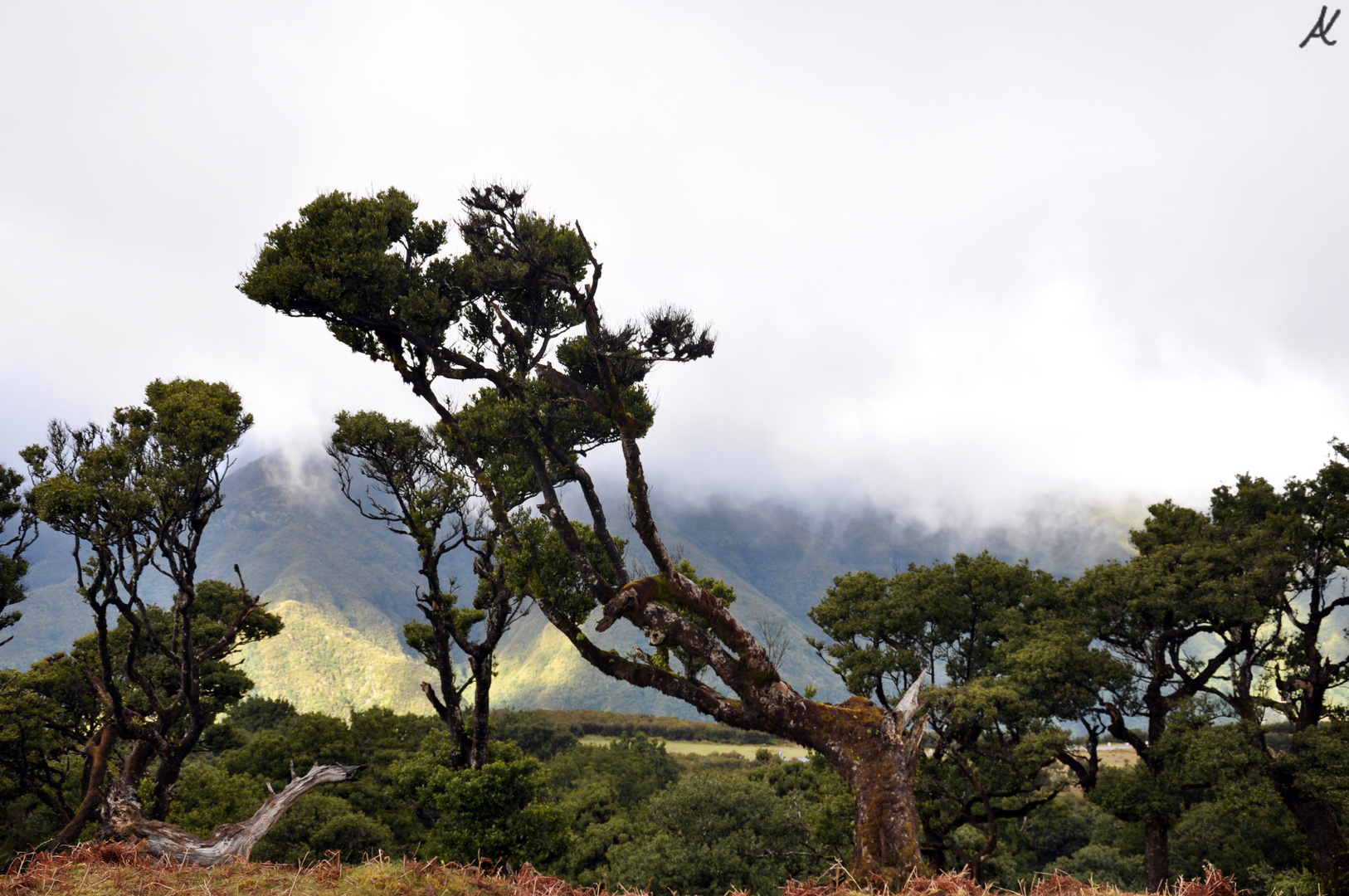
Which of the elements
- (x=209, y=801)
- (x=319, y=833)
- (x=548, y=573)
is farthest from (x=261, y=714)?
(x=548, y=573)

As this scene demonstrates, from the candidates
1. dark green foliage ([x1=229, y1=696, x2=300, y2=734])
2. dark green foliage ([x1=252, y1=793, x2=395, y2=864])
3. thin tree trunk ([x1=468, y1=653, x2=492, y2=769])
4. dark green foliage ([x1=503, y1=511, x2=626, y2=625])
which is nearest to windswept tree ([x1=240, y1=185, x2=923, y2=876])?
dark green foliage ([x1=503, y1=511, x2=626, y2=625])

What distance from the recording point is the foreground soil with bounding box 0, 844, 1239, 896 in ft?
15.0

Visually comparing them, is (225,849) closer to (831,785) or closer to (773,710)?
(773,710)

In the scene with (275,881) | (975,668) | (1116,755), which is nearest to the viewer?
(275,881)

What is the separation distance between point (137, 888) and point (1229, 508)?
3330 cm

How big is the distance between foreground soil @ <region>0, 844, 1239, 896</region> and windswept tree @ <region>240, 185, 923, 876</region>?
12.9 feet

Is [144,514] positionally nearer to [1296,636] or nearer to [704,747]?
[1296,636]

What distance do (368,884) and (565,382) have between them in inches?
296

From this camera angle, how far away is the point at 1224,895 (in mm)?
4391

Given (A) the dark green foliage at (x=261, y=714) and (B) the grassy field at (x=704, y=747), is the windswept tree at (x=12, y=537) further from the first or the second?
(B) the grassy field at (x=704, y=747)

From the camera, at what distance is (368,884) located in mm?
4789

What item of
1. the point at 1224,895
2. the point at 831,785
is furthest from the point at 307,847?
the point at 1224,895

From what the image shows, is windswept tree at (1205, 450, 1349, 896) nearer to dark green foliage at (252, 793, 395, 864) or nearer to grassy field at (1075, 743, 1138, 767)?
dark green foliage at (252, 793, 395, 864)

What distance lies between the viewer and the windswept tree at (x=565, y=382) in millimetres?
9570
